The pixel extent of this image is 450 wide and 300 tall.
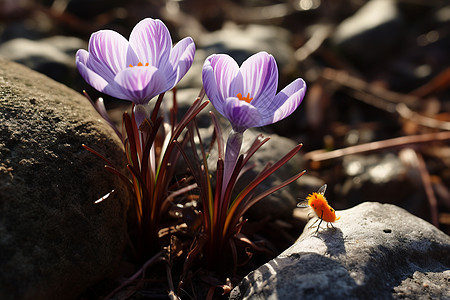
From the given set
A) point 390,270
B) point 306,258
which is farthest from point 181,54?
point 390,270

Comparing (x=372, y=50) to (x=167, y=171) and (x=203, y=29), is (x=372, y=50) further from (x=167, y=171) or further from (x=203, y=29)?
(x=167, y=171)

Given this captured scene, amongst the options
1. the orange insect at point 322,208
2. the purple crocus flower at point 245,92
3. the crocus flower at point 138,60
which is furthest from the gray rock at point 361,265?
the crocus flower at point 138,60

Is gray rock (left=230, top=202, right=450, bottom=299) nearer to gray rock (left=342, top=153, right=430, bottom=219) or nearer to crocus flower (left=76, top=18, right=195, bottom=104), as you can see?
crocus flower (left=76, top=18, right=195, bottom=104)

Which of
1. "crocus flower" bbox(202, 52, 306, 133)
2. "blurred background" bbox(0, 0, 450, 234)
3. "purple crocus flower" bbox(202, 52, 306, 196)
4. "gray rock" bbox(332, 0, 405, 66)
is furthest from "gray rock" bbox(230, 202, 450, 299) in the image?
"gray rock" bbox(332, 0, 405, 66)

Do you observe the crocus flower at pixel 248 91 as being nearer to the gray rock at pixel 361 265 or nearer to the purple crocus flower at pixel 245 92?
the purple crocus flower at pixel 245 92

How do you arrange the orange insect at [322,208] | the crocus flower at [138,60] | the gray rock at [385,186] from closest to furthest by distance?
1. the crocus flower at [138,60]
2. the orange insect at [322,208]
3. the gray rock at [385,186]

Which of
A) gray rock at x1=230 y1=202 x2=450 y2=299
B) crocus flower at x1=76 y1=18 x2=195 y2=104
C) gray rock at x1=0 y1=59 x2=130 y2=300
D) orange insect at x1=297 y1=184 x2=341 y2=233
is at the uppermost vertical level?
crocus flower at x1=76 y1=18 x2=195 y2=104
